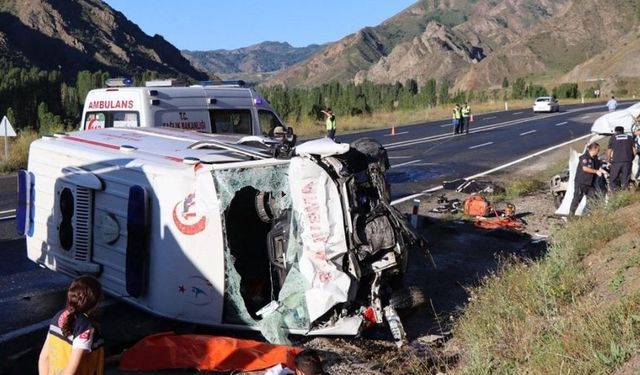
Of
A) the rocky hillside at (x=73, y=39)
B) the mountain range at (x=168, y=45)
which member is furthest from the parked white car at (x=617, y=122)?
the rocky hillside at (x=73, y=39)

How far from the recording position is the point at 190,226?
6.17 m

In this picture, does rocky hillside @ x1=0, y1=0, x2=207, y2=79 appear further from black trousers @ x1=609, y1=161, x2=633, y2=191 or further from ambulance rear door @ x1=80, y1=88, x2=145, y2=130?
black trousers @ x1=609, y1=161, x2=633, y2=191

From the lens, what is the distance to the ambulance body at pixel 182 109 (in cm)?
1097

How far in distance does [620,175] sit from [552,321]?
785cm

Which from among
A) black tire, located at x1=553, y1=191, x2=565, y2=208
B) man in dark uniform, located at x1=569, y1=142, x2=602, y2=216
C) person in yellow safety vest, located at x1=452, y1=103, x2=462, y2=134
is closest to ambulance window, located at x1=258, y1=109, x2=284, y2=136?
man in dark uniform, located at x1=569, y1=142, x2=602, y2=216

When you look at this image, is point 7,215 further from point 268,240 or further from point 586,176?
point 586,176

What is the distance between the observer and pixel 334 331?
6133 millimetres

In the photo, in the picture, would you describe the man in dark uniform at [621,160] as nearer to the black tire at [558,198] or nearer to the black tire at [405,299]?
the black tire at [558,198]

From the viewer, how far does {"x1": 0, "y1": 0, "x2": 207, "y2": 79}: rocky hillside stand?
111 meters

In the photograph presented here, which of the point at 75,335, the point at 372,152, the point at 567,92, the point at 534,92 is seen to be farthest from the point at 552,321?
the point at 534,92

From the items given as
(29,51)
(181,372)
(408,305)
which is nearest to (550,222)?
(408,305)

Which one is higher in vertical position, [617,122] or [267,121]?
[267,121]

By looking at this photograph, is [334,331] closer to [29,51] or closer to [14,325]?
[14,325]

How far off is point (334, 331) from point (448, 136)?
2532 cm
